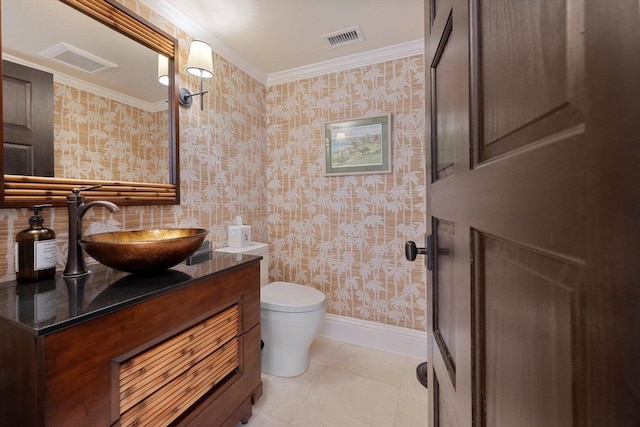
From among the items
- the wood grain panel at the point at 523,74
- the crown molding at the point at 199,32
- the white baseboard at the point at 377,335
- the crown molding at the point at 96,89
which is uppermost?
the crown molding at the point at 199,32

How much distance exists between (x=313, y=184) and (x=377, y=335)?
4.32 feet

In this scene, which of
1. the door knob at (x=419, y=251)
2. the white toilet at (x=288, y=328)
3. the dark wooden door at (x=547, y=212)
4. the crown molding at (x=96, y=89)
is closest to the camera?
the dark wooden door at (x=547, y=212)

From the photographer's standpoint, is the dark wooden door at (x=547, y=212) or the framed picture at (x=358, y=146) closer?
the dark wooden door at (x=547, y=212)

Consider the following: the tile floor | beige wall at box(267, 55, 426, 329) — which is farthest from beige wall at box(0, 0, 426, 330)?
the tile floor

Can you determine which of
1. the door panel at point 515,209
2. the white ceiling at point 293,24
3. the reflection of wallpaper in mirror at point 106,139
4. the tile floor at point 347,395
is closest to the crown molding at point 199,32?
the white ceiling at point 293,24

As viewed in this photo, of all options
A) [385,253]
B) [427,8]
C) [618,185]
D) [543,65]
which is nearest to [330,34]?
[427,8]

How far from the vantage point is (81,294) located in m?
0.84

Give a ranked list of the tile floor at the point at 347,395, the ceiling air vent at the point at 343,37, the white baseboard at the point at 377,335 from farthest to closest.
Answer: the white baseboard at the point at 377,335, the ceiling air vent at the point at 343,37, the tile floor at the point at 347,395

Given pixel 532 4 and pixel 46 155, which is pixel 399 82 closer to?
pixel 532 4

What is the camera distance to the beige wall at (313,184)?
1837mm

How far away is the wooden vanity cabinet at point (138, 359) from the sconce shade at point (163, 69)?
1177 mm

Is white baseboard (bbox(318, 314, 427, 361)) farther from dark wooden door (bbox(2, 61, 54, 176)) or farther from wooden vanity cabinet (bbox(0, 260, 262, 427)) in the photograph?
dark wooden door (bbox(2, 61, 54, 176))

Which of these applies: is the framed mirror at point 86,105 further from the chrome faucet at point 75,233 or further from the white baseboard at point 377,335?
the white baseboard at point 377,335

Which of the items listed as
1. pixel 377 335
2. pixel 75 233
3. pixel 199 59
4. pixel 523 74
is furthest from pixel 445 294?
pixel 199 59
